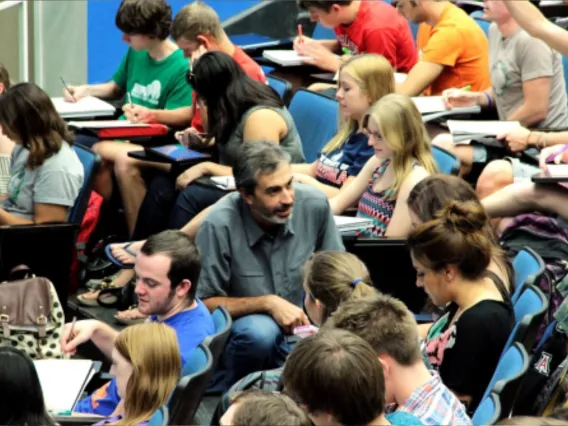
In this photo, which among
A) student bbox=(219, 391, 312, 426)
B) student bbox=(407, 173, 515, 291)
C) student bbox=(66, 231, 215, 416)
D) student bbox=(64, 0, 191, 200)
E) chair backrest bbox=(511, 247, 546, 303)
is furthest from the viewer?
student bbox=(64, 0, 191, 200)

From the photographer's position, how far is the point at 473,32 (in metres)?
6.25

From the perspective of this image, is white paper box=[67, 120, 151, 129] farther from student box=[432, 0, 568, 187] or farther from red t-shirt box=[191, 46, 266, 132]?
student box=[432, 0, 568, 187]

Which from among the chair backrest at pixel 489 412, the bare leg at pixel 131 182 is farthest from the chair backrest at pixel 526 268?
the bare leg at pixel 131 182

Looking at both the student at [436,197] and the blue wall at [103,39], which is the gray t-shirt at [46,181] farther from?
the blue wall at [103,39]

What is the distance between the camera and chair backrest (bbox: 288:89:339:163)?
577 cm

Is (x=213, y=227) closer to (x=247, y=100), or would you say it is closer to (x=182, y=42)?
(x=247, y=100)

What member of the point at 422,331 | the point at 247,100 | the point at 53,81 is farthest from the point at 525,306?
the point at 53,81

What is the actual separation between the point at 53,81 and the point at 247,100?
317 cm

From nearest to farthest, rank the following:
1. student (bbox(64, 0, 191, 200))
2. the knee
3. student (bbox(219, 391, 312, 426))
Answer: student (bbox(219, 391, 312, 426)) → the knee → student (bbox(64, 0, 191, 200))

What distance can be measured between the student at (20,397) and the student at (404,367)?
0.74 meters

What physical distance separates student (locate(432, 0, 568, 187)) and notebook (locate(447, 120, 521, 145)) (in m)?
0.08

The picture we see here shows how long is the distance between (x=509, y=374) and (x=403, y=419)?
49 centimetres

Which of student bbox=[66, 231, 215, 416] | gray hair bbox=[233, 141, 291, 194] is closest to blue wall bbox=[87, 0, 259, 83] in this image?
gray hair bbox=[233, 141, 291, 194]

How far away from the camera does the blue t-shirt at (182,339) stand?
3.65 m
